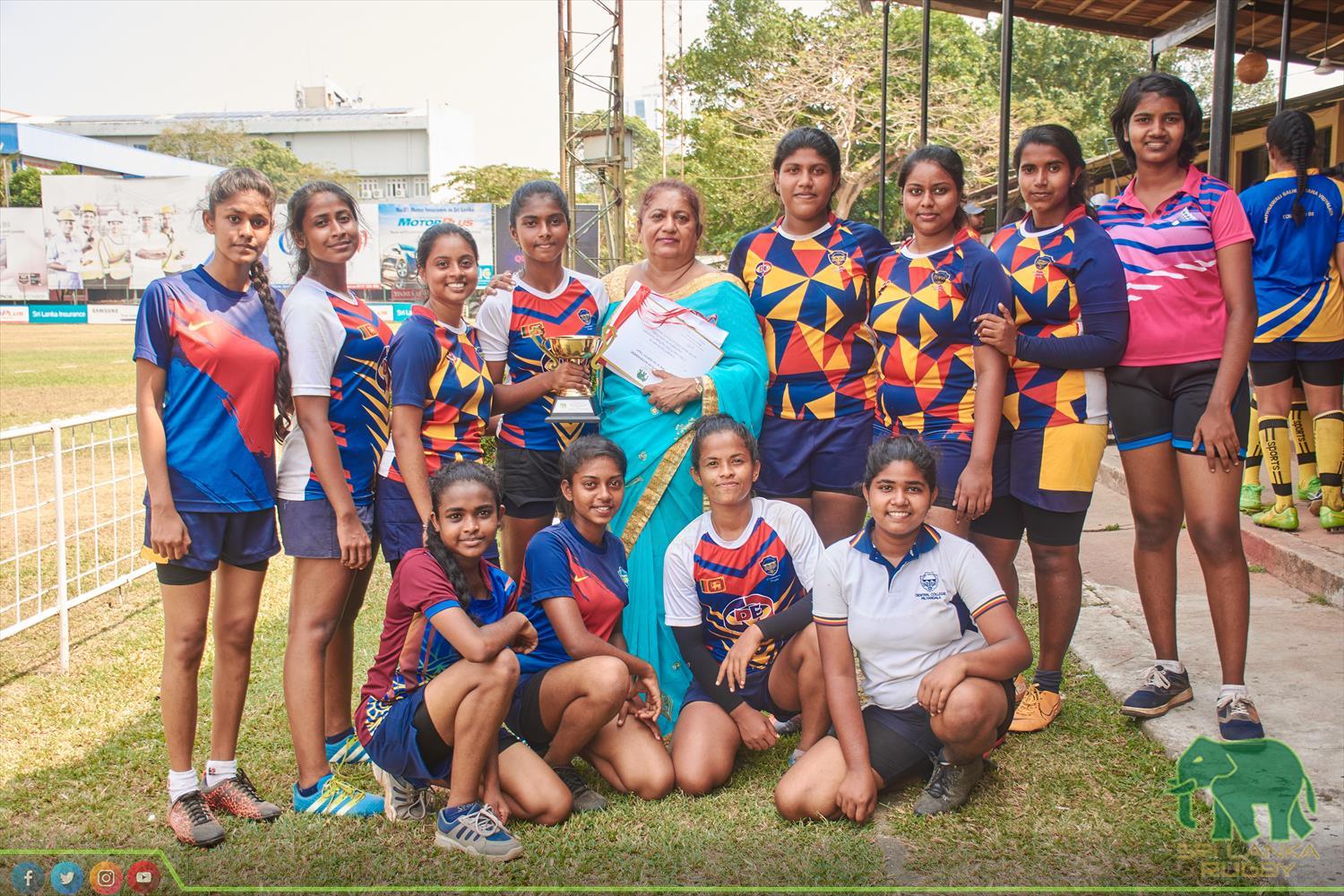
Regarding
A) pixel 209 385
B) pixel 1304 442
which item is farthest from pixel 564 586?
pixel 1304 442

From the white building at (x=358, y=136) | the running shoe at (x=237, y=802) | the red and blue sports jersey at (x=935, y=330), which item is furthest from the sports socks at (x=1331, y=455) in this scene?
the white building at (x=358, y=136)

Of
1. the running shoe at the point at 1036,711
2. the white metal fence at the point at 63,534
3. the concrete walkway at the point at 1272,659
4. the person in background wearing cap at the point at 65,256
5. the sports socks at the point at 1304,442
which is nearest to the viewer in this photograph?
the concrete walkway at the point at 1272,659

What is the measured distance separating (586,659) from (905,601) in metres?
0.89

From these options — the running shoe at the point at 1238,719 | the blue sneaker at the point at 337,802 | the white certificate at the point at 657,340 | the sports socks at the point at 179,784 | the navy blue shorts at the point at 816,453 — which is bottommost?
the blue sneaker at the point at 337,802

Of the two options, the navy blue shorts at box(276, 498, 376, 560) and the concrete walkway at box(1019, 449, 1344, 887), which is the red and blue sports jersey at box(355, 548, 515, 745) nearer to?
the navy blue shorts at box(276, 498, 376, 560)

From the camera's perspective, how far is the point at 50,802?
11.0 ft

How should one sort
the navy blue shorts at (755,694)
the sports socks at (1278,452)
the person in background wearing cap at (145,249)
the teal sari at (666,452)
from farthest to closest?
the person in background wearing cap at (145,249), the sports socks at (1278,452), the teal sari at (666,452), the navy blue shorts at (755,694)

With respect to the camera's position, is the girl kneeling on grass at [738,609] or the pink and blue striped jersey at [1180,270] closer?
the pink and blue striped jersey at [1180,270]

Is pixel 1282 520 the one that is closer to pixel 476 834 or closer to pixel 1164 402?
pixel 1164 402

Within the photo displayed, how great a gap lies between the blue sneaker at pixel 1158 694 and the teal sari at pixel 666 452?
1.40 m

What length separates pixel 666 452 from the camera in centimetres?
372

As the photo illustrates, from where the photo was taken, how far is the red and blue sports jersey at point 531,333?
3725mm

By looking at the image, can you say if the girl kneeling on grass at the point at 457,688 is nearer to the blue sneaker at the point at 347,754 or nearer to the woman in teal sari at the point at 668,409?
the blue sneaker at the point at 347,754

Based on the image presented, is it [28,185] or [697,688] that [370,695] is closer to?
[697,688]
